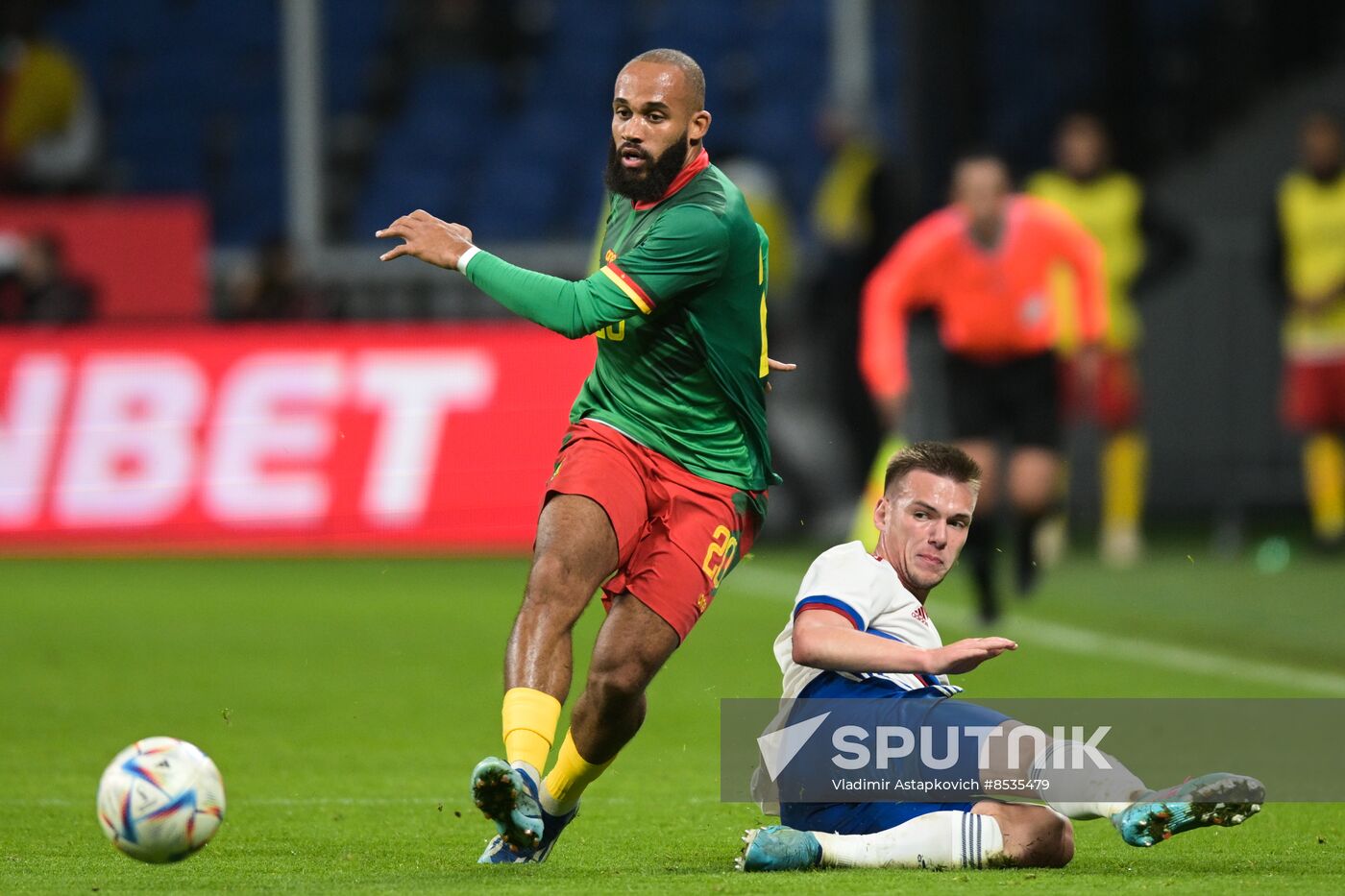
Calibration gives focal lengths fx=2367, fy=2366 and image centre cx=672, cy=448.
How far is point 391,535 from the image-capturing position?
14.7 m

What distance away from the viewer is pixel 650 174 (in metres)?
6.09

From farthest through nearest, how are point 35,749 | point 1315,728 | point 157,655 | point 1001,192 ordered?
1. point 1001,192
2. point 157,655
3. point 1315,728
4. point 35,749

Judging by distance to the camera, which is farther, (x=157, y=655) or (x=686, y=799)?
(x=157, y=655)

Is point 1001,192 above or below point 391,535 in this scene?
above

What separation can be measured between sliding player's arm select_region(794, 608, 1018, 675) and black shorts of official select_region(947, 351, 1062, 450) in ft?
20.4

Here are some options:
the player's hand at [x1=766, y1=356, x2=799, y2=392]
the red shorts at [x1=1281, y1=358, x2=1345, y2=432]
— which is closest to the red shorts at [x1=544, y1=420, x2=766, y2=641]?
the player's hand at [x1=766, y1=356, x2=799, y2=392]

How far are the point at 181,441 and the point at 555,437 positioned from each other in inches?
90.6

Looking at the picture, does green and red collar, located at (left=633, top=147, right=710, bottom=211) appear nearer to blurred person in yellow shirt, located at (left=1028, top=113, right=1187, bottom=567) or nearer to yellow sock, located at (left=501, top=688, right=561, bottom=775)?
yellow sock, located at (left=501, top=688, right=561, bottom=775)

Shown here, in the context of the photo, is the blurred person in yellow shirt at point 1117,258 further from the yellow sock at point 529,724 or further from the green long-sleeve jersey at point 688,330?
the yellow sock at point 529,724

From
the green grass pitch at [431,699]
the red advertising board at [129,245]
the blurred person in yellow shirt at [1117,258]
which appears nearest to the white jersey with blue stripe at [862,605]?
the green grass pitch at [431,699]

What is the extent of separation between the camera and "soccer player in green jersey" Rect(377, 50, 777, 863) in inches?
228

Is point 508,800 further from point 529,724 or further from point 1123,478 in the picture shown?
point 1123,478

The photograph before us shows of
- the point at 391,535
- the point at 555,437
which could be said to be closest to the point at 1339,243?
the point at 555,437

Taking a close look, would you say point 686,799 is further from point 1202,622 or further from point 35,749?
point 1202,622
